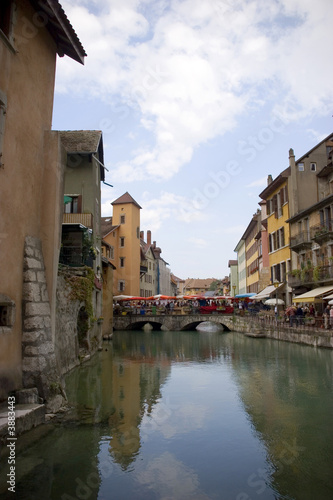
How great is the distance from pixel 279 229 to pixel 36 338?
32.3m

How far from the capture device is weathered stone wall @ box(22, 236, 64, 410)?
8.58 m

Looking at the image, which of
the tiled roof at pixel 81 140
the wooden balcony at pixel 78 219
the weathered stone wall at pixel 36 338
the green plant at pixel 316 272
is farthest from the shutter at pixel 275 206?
the weathered stone wall at pixel 36 338

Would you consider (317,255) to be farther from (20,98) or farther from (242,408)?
(20,98)

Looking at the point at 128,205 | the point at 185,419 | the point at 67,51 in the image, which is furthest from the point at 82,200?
the point at 128,205

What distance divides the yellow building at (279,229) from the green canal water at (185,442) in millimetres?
21905

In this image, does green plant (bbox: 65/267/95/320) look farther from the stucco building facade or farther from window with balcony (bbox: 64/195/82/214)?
the stucco building facade

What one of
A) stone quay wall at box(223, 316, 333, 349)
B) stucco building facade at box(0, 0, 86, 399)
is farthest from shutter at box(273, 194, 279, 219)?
stucco building facade at box(0, 0, 86, 399)

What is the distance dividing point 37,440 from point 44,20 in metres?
8.84

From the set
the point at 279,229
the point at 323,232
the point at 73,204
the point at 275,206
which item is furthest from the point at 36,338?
the point at 275,206

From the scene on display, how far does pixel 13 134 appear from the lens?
855cm

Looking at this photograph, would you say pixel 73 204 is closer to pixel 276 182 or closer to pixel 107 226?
pixel 276 182

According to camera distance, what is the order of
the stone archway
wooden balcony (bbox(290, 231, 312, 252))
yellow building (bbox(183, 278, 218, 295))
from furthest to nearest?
yellow building (bbox(183, 278, 218, 295))
wooden balcony (bbox(290, 231, 312, 252))
the stone archway

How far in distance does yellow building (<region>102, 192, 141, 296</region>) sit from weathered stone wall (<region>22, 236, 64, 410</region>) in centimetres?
4449

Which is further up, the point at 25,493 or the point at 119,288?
the point at 119,288
